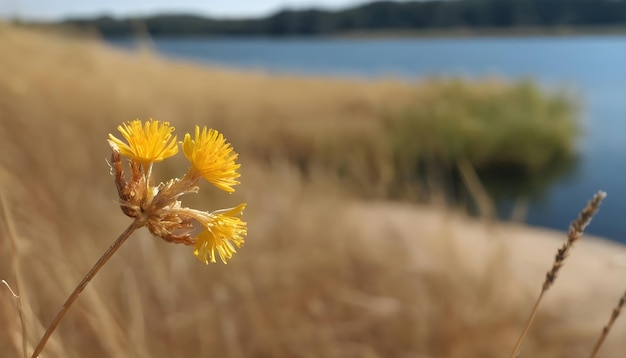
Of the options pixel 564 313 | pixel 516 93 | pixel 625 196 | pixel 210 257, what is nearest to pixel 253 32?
pixel 516 93

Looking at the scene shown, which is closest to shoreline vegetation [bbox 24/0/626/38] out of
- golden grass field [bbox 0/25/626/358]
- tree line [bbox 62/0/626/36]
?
tree line [bbox 62/0/626/36]

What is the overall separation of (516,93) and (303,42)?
13506 mm

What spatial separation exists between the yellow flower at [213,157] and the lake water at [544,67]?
332 centimetres

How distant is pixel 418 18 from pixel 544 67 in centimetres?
278

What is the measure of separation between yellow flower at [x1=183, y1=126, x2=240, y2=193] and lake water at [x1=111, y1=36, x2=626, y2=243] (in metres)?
3.32

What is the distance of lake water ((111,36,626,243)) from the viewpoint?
3686 mm

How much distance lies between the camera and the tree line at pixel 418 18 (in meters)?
8.57

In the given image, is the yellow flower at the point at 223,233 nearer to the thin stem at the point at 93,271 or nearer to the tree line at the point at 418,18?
the thin stem at the point at 93,271

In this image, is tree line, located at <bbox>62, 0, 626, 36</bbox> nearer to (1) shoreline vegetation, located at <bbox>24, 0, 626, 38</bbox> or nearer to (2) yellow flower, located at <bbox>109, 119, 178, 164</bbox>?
(1) shoreline vegetation, located at <bbox>24, 0, 626, 38</bbox>

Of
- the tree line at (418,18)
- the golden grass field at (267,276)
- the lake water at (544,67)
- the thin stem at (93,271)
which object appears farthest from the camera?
the tree line at (418,18)

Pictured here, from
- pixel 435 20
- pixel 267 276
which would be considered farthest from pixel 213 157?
pixel 435 20

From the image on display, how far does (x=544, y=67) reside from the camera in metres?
8.66

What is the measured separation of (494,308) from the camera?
107 cm

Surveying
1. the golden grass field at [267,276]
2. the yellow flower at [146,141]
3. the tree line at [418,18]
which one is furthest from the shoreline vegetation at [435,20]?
the yellow flower at [146,141]
